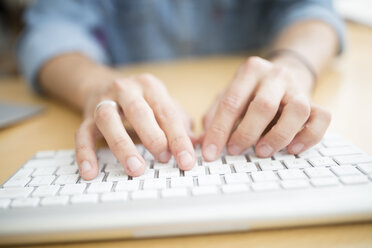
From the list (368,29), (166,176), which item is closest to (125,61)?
(166,176)

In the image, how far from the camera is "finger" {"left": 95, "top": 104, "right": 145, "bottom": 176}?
37 centimetres

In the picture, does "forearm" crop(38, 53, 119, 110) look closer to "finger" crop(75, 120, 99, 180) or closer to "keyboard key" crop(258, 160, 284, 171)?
"finger" crop(75, 120, 99, 180)

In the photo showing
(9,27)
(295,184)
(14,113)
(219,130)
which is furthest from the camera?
(9,27)

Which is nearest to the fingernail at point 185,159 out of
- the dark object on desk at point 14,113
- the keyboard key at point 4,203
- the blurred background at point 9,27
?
the keyboard key at point 4,203

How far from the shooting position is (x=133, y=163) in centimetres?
37

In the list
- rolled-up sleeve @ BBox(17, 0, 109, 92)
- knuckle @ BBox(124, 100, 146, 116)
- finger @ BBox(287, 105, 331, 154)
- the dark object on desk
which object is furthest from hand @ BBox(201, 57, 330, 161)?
rolled-up sleeve @ BBox(17, 0, 109, 92)

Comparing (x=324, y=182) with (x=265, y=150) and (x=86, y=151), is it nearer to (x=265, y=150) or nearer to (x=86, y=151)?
(x=265, y=150)

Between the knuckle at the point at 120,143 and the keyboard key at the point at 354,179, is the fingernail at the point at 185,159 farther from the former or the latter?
the keyboard key at the point at 354,179

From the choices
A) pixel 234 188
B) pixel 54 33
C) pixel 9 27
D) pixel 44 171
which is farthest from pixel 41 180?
pixel 9 27

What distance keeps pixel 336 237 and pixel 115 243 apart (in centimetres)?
22

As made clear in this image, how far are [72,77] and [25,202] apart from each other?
443 mm

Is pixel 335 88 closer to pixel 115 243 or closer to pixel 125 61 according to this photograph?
pixel 115 243

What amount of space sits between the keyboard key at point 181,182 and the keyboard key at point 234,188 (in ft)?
0.13

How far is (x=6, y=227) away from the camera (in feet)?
0.97
